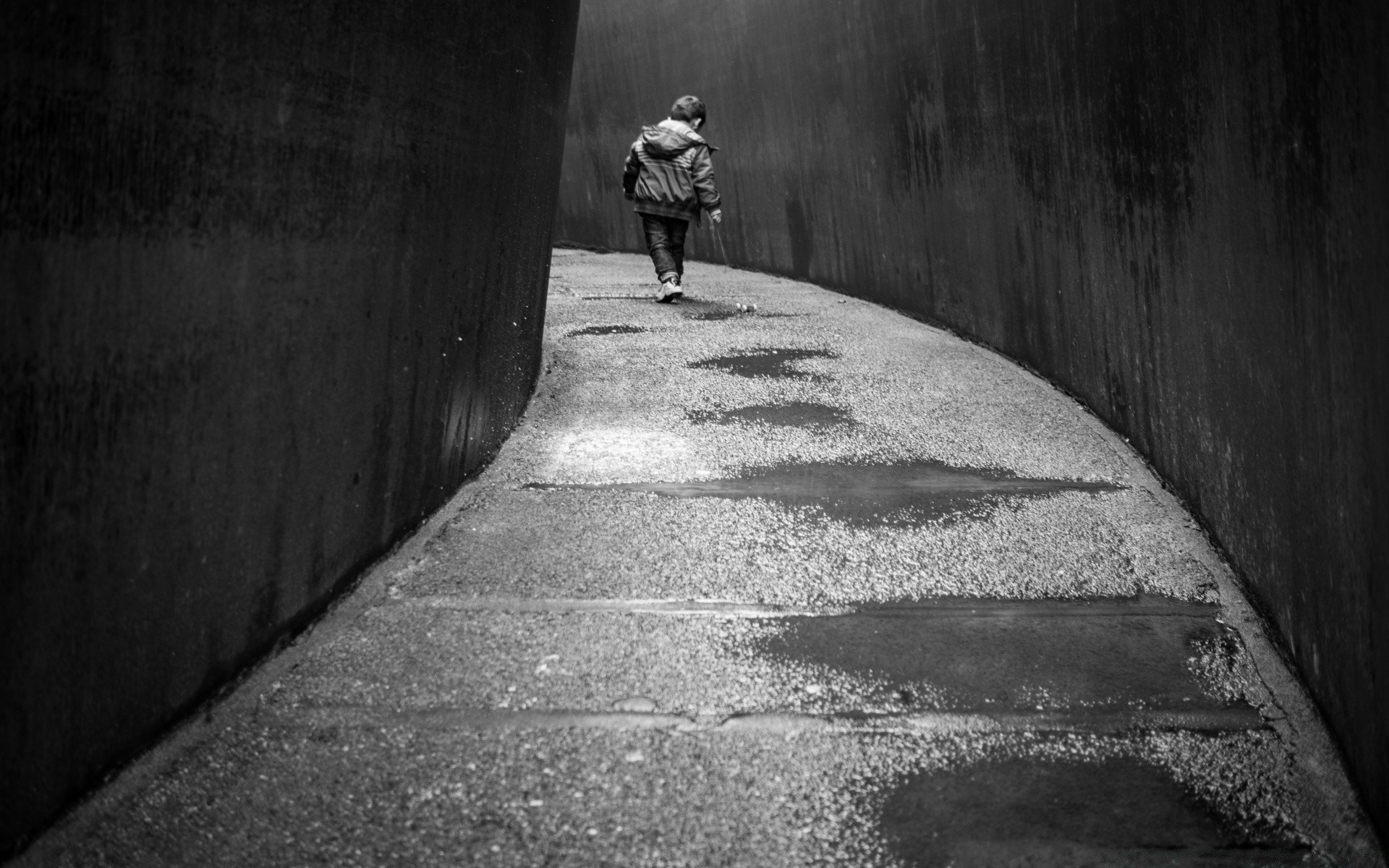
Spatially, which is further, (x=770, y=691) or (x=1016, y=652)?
(x=1016, y=652)

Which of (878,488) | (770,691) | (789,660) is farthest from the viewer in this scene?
(878,488)

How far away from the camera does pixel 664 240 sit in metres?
9.88

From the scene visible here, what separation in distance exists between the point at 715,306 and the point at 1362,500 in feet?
22.9

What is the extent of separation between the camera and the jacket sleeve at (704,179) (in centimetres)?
977

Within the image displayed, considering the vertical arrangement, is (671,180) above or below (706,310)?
above

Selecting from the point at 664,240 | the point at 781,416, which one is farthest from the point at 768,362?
the point at 664,240

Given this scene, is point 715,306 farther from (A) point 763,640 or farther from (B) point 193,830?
(B) point 193,830

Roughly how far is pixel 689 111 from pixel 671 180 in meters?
0.56

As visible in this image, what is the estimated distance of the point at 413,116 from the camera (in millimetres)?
3969

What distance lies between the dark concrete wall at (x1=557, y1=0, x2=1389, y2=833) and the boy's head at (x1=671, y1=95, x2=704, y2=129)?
3.72ft

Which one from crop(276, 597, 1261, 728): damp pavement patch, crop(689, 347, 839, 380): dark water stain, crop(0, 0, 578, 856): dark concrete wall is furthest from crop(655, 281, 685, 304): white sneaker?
crop(276, 597, 1261, 728): damp pavement patch

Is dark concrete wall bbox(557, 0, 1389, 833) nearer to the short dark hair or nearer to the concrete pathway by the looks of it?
the concrete pathway

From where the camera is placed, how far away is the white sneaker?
32.2 feet

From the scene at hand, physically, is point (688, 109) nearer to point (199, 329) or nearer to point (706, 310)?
point (706, 310)
